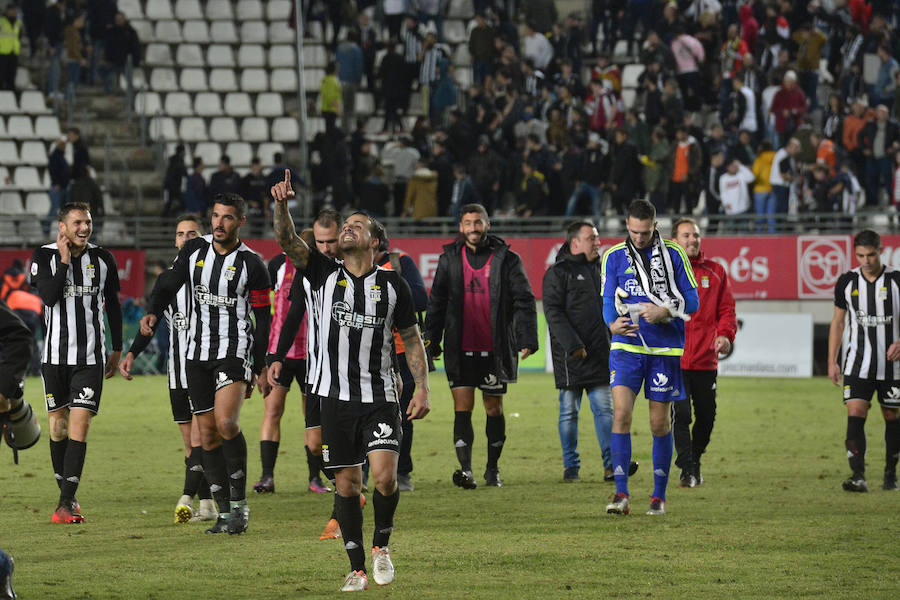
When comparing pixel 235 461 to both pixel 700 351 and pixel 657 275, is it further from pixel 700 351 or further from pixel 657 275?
pixel 700 351

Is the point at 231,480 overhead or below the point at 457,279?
below

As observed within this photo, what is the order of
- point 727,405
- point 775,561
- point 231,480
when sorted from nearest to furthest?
1. point 775,561
2. point 231,480
3. point 727,405

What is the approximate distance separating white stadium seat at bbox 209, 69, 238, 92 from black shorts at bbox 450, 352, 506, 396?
72.6 feet

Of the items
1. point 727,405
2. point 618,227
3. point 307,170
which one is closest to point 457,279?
point 727,405

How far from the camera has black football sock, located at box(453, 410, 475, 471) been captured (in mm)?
11586

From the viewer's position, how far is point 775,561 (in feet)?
26.6

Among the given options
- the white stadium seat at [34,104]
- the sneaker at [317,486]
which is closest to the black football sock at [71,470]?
the sneaker at [317,486]

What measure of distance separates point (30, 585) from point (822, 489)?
21.3ft

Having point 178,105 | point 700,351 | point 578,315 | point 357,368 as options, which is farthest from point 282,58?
point 357,368

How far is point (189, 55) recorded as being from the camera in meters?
32.9

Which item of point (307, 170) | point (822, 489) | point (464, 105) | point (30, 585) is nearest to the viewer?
point (30, 585)

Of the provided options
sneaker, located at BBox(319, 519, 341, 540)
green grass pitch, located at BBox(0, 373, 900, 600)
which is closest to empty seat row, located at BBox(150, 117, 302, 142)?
green grass pitch, located at BBox(0, 373, 900, 600)

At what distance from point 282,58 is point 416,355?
26267 mm

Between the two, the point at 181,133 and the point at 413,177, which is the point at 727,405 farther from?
the point at 181,133
